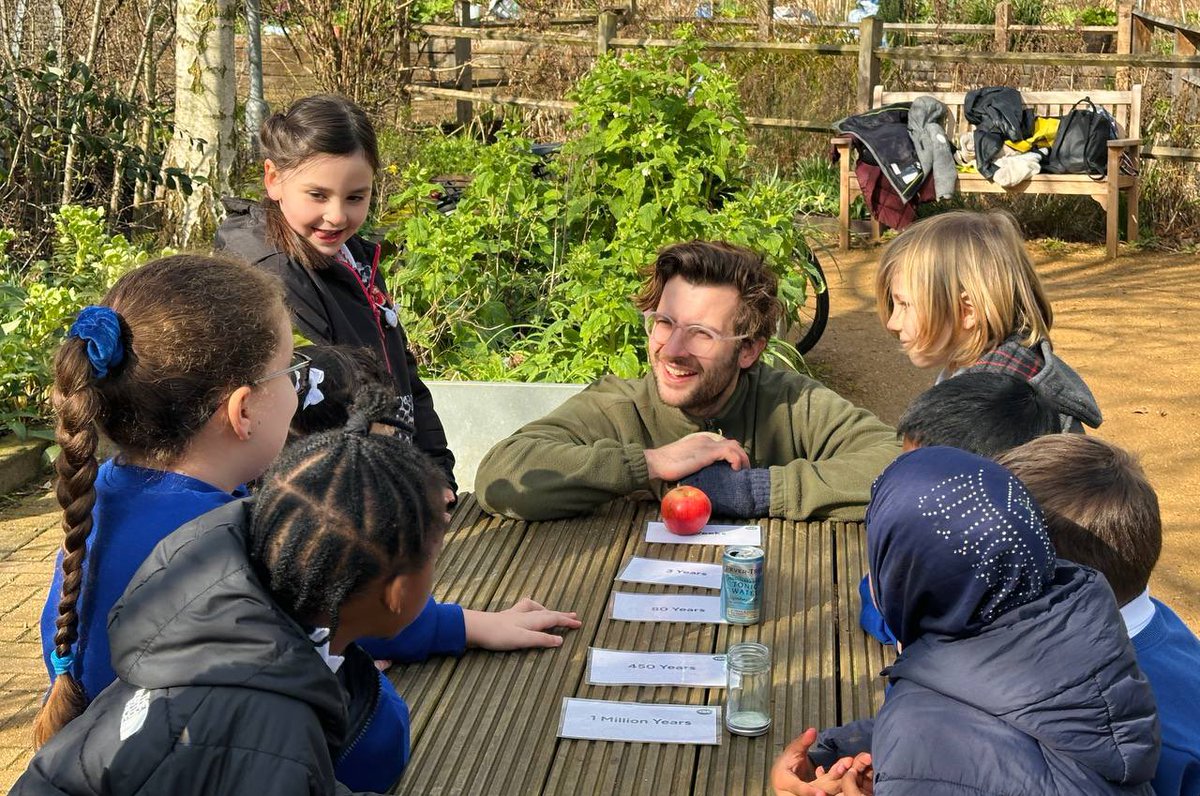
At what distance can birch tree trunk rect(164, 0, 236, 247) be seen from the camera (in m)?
7.05

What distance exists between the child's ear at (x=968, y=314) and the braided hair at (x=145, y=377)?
5.63 ft

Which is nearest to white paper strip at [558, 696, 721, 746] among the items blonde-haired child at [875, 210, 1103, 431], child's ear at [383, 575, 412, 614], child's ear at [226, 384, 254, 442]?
child's ear at [383, 575, 412, 614]

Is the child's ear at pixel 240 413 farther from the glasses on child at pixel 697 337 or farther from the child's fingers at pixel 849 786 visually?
the glasses on child at pixel 697 337

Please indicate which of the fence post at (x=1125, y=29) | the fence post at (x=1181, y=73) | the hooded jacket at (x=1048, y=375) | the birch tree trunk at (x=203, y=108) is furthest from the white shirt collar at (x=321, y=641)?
the fence post at (x=1125, y=29)

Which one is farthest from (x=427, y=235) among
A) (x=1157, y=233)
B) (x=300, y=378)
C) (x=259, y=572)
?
(x=1157, y=233)

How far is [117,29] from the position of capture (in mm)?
9344

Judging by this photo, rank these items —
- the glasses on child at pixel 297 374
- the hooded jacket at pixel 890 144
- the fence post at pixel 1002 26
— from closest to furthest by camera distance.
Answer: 1. the glasses on child at pixel 297 374
2. the hooded jacket at pixel 890 144
3. the fence post at pixel 1002 26


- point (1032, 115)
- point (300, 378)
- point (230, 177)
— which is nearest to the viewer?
point (300, 378)

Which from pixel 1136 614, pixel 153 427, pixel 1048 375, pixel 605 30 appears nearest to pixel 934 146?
pixel 605 30

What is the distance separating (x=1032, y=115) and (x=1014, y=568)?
927 cm

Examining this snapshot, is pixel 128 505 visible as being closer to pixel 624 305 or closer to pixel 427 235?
pixel 624 305

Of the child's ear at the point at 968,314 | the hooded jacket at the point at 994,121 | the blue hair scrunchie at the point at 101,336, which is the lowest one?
the child's ear at the point at 968,314

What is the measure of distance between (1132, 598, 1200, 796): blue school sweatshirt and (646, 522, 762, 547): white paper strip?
106cm

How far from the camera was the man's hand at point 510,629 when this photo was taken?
Answer: 2348mm
